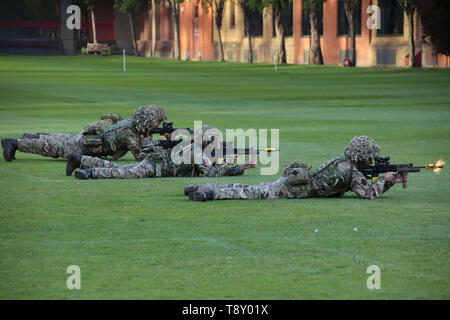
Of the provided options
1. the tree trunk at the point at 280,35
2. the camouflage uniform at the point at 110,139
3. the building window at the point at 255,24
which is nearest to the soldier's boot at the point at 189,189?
the camouflage uniform at the point at 110,139

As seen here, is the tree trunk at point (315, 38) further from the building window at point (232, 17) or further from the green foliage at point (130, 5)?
the green foliage at point (130, 5)

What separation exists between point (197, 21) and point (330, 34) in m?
29.4

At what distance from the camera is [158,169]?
13.7 metres

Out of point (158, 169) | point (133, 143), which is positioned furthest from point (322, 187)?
point (133, 143)

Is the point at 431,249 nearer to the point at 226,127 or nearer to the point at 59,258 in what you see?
the point at 59,258

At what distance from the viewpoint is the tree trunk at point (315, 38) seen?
67938 millimetres

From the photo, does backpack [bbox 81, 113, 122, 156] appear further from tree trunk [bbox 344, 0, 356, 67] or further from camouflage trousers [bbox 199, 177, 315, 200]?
tree trunk [bbox 344, 0, 356, 67]

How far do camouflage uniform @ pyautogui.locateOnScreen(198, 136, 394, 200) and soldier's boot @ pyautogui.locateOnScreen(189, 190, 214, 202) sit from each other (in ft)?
0.23

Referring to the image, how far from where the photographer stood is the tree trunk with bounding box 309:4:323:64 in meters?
67.9

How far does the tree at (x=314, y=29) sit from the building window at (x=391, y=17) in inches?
183

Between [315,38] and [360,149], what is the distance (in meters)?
58.3

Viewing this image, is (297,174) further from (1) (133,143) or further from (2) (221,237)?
(1) (133,143)

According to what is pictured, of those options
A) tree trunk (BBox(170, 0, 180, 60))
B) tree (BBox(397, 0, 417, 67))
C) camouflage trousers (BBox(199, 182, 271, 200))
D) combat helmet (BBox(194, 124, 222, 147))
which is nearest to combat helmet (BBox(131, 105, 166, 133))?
combat helmet (BBox(194, 124, 222, 147))

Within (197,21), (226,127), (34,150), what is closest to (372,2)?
(197,21)
